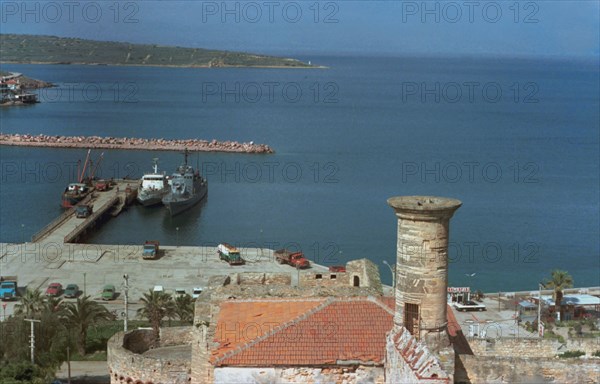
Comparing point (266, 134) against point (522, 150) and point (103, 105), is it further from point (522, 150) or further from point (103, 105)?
point (103, 105)

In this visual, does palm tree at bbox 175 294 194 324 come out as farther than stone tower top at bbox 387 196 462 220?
Yes

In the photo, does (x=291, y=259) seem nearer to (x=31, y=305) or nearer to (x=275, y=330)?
(x=31, y=305)

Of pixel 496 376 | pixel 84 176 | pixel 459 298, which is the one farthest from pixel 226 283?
pixel 84 176

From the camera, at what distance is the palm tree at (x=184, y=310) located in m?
33.3

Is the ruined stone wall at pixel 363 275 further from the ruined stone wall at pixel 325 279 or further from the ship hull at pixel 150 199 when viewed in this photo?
the ship hull at pixel 150 199

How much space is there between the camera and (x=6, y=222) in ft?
228

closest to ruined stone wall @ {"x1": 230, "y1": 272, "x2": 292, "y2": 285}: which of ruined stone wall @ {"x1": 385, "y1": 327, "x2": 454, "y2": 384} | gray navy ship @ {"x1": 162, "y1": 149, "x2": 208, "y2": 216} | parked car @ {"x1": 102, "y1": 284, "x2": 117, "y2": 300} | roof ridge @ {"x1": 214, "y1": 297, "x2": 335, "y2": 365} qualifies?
roof ridge @ {"x1": 214, "y1": 297, "x2": 335, "y2": 365}

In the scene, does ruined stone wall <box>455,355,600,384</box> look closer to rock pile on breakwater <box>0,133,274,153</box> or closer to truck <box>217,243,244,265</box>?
truck <box>217,243,244,265</box>

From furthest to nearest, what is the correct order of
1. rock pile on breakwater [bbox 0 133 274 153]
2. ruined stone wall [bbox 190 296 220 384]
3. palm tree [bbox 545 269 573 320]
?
rock pile on breakwater [bbox 0 133 274 153] → palm tree [bbox 545 269 573 320] → ruined stone wall [bbox 190 296 220 384]

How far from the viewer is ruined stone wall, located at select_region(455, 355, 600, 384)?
15.1m

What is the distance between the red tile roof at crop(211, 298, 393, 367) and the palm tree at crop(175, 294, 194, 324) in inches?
626

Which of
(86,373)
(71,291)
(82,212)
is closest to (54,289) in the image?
(71,291)

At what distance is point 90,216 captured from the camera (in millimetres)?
66938

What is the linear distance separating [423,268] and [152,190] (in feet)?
212
